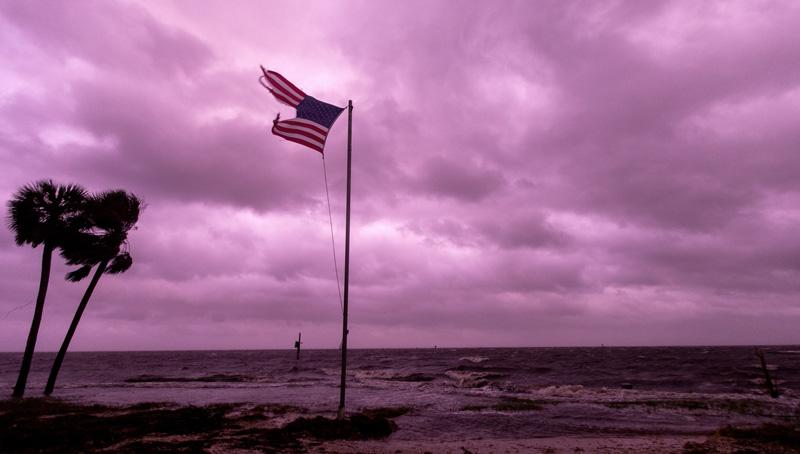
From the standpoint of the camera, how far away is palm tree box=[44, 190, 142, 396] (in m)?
25.9

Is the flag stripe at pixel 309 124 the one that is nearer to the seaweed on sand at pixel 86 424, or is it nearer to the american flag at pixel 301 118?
the american flag at pixel 301 118

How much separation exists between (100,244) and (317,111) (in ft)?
61.0

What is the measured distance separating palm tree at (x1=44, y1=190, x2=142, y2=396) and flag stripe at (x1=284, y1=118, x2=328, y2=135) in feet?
58.0

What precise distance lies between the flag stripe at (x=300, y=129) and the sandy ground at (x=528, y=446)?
9.29 m

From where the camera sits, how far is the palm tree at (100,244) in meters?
25.9

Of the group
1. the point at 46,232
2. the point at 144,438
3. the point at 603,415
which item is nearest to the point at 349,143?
the point at 144,438

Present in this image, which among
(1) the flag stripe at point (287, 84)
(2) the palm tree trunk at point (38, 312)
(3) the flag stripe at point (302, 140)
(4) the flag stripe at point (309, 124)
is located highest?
(1) the flag stripe at point (287, 84)

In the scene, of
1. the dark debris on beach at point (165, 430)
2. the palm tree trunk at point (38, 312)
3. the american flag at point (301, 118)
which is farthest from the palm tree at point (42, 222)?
the american flag at point (301, 118)

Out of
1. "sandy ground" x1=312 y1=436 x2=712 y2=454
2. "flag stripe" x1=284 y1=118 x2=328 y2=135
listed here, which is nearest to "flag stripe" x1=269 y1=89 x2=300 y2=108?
"flag stripe" x1=284 y1=118 x2=328 y2=135

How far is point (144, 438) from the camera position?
13.6 m

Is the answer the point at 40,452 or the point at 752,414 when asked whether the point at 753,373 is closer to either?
the point at 752,414

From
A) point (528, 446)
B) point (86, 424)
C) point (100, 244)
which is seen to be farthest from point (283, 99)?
point (100, 244)

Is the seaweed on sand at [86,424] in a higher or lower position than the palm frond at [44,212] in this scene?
lower

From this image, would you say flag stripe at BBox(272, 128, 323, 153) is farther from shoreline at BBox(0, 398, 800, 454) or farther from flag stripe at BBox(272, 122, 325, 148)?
shoreline at BBox(0, 398, 800, 454)
